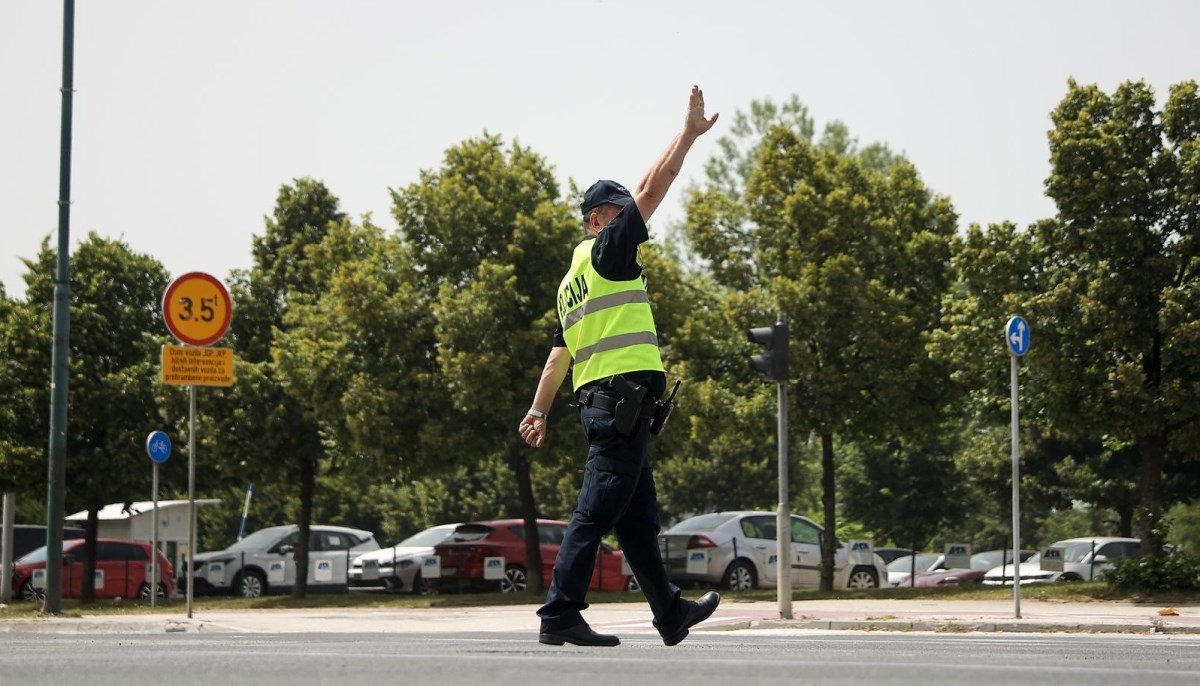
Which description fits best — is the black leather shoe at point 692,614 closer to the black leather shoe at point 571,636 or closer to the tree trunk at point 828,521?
the black leather shoe at point 571,636

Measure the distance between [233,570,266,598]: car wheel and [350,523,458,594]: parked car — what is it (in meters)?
3.60

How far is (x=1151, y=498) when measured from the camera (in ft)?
78.2

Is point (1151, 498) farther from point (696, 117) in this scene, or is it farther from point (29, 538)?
point (29, 538)

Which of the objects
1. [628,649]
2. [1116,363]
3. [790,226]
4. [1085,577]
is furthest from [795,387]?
[628,649]

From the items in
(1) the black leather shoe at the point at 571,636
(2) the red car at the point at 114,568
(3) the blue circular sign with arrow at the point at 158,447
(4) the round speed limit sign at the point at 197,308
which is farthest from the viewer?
(2) the red car at the point at 114,568

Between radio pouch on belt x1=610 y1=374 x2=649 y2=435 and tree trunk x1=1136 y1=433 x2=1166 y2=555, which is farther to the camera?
tree trunk x1=1136 y1=433 x2=1166 y2=555

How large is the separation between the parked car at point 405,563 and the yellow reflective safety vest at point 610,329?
24.8m

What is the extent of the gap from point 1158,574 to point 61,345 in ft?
46.2

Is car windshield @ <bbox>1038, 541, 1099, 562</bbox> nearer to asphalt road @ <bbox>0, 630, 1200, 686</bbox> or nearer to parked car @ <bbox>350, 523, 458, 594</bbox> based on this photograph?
parked car @ <bbox>350, 523, 458, 594</bbox>

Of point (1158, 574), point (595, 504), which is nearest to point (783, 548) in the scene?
point (1158, 574)

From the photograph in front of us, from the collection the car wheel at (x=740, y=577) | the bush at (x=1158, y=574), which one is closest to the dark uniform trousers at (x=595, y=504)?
the bush at (x=1158, y=574)

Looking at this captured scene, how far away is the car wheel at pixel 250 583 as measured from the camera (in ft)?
121

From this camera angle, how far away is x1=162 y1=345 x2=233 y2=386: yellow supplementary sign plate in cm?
1883

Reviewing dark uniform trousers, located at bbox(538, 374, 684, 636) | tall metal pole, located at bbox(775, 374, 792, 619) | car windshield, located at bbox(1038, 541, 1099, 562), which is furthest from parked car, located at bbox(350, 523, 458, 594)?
dark uniform trousers, located at bbox(538, 374, 684, 636)
